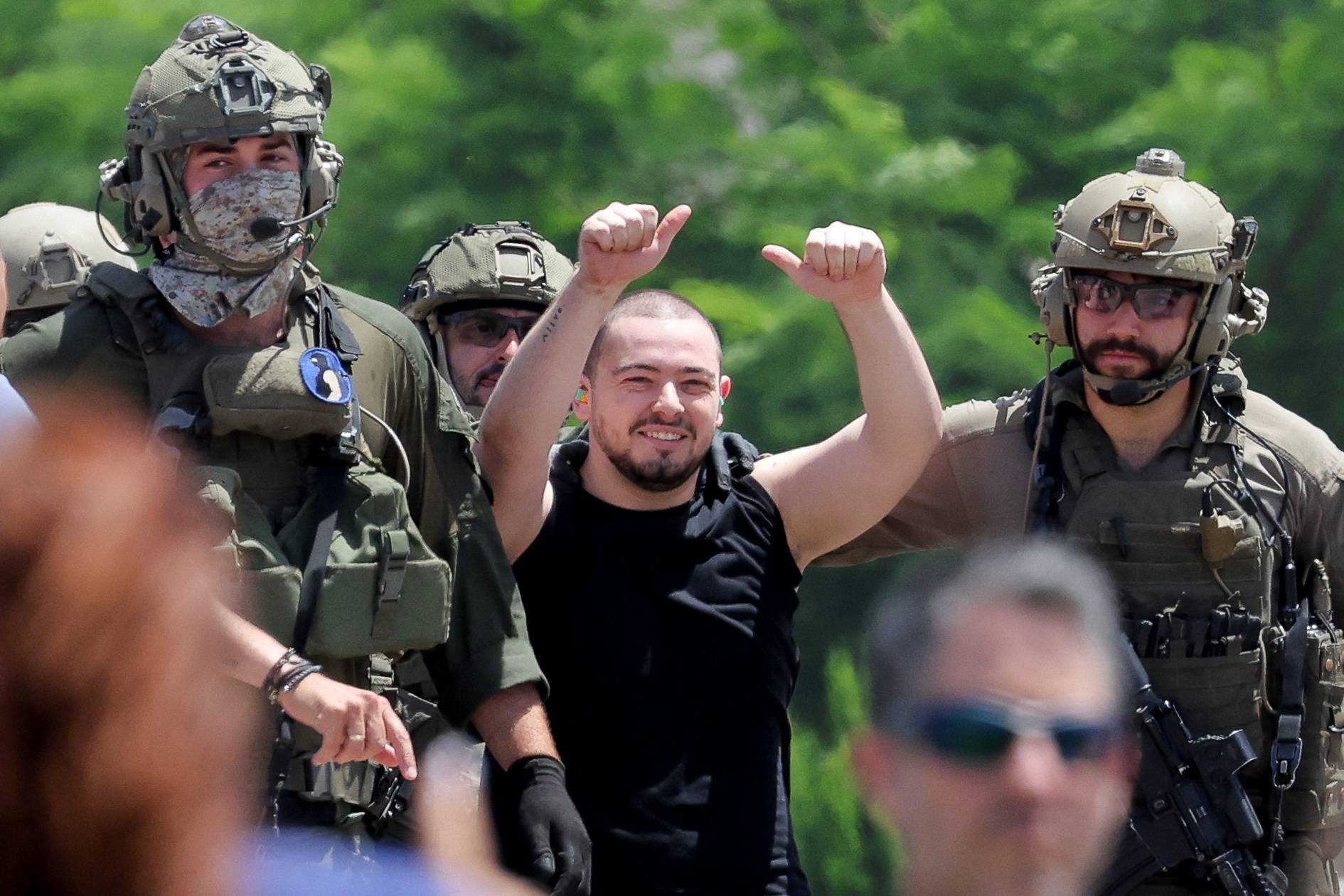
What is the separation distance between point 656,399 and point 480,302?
1.38 metres

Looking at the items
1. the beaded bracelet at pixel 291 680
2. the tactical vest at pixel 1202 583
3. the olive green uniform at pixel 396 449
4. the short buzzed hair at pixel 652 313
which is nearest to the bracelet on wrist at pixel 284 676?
the beaded bracelet at pixel 291 680

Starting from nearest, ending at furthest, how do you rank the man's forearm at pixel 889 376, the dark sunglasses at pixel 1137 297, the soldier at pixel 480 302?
the man's forearm at pixel 889 376 → the dark sunglasses at pixel 1137 297 → the soldier at pixel 480 302

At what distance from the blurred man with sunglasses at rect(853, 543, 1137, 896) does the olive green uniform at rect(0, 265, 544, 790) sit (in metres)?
1.99

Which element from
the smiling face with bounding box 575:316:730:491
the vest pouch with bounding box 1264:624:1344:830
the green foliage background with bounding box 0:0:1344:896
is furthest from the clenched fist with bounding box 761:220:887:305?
the green foliage background with bounding box 0:0:1344:896

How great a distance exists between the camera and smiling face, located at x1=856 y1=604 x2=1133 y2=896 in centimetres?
201

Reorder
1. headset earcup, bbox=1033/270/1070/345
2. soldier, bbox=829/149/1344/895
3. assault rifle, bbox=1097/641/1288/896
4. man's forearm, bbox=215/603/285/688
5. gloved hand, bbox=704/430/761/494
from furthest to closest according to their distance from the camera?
headset earcup, bbox=1033/270/1070/345 < soldier, bbox=829/149/1344/895 < assault rifle, bbox=1097/641/1288/896 < gloved hand, bbox=704/430/761/494 < man's forearm, bbox=215/603/285/688

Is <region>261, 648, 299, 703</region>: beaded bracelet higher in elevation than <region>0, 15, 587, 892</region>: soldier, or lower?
lower

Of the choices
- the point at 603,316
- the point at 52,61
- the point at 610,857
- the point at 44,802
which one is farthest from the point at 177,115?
the point at 52,61

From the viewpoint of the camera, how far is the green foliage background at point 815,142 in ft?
27.7

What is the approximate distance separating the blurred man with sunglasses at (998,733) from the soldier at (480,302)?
356 centimetres

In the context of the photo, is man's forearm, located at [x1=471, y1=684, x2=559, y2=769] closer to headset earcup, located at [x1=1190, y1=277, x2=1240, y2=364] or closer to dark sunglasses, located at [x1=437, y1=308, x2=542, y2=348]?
dark sunglasses, located at [x1=437, y1=308, x2=542, y2=348]

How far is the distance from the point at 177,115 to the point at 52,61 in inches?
215

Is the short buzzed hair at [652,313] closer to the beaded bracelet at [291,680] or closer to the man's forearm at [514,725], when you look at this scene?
the man's forearm at [514,725]

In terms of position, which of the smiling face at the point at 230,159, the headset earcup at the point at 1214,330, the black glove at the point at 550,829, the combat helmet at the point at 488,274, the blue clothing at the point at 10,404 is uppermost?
the combat helmet at the point at 488,274
